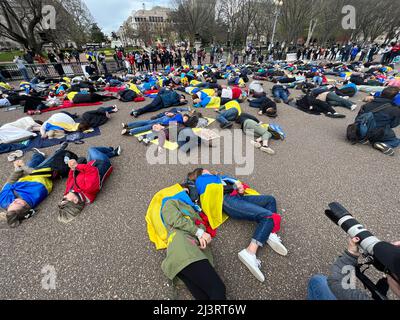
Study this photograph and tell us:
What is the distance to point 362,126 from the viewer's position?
14.4 ft

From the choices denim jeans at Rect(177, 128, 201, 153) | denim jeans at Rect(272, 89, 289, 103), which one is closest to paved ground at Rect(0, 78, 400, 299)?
denim jeans at Rect(177, 128, 201, 153)

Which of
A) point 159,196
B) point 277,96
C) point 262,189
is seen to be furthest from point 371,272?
point 277,96

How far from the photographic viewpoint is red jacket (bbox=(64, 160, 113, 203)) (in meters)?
2.77

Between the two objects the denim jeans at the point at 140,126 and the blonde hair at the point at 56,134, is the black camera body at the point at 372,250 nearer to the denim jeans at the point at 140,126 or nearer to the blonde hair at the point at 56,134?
the denim jeans at the point at 140,126

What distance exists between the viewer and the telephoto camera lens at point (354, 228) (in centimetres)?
133

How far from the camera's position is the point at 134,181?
3.39 m

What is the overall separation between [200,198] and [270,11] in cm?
3479

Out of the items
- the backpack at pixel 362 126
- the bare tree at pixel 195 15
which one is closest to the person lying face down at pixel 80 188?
the backpack at pixel 362 126

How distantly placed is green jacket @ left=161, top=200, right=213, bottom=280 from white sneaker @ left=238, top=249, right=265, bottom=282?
0.39 meters

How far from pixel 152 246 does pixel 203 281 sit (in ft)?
3.07

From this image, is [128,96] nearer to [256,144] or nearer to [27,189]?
[27,189]

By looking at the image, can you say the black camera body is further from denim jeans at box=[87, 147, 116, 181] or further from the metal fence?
the metal fence

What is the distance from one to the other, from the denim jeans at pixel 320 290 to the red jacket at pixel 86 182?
322 centimetres

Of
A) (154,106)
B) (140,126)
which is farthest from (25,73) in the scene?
(140,126)
